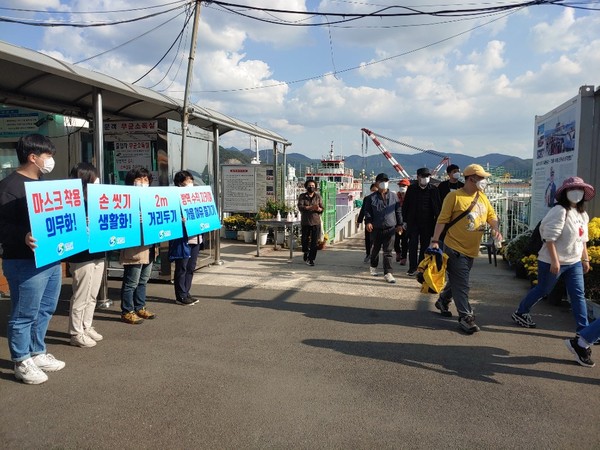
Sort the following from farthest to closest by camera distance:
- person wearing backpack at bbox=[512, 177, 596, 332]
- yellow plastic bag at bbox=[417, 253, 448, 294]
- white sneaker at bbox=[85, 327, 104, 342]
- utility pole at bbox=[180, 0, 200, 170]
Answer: utility pole at bbox=[180, 0, 200, 170] < yellow plastic bag at bbox=[417, 253, 448, 294] < white sneaker at bbox=[85, 327, 104, 342] < person wearing backpack at bbox=[512, 177, 596, 332]

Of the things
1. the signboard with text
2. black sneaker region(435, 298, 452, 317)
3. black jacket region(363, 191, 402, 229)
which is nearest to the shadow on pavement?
black sneaker region(435, 298, 452, 317)

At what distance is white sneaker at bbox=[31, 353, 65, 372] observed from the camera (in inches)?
159

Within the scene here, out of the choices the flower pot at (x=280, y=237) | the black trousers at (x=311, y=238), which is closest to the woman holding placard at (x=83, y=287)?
the black trousers at (x=311, y=238)

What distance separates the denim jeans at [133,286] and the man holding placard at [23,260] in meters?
1.43

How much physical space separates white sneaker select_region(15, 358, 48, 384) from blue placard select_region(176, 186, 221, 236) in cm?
265

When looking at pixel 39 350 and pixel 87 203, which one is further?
pixel 87 203

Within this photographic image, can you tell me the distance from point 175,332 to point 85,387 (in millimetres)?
1443

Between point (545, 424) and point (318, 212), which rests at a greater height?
point (318, 212)

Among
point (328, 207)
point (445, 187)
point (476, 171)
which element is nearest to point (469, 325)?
point (476, 171)

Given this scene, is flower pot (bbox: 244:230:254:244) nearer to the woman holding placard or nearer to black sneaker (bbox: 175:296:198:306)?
black sneaker (bbox: 175:296:198:306)

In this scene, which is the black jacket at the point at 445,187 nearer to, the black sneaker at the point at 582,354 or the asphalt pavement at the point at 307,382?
the asphalt pavement at the point at 307,382

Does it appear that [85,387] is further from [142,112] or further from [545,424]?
[142,112]

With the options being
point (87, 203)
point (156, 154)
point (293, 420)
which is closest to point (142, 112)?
point (156, 154)

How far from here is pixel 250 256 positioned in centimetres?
1041
